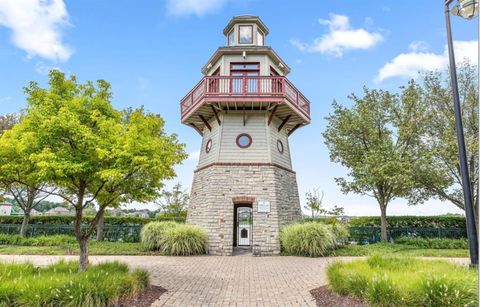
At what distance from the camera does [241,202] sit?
1389 cm

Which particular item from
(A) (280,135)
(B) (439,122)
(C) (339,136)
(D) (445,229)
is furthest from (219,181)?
(D) (445,229)

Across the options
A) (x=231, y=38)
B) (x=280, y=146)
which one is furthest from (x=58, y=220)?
(x=231, y=38)

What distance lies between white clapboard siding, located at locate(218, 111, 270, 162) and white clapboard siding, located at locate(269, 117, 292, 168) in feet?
1.42

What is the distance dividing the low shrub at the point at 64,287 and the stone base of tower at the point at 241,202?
23.9ft

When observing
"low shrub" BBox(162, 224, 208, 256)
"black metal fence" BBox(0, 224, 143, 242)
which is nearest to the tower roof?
"low shrub" BBox(162, 224, 208, 256)

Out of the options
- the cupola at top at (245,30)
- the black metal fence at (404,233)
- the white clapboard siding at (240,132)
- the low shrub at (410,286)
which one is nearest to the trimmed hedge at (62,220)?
the white clapboard siding at (240,132)

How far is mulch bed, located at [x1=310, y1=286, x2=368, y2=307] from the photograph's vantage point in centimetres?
527

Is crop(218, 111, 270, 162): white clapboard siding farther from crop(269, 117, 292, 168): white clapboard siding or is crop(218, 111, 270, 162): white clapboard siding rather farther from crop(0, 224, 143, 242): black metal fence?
crop(0, 224, 143, 242): black metal fence

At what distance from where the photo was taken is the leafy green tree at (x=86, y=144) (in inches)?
264

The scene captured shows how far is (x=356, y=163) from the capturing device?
1755 cm

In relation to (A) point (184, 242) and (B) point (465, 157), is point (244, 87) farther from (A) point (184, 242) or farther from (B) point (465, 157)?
(B) point (465, 157)

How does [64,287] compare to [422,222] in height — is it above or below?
below

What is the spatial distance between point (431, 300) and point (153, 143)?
6215 mm

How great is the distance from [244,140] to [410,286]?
35.2ft
